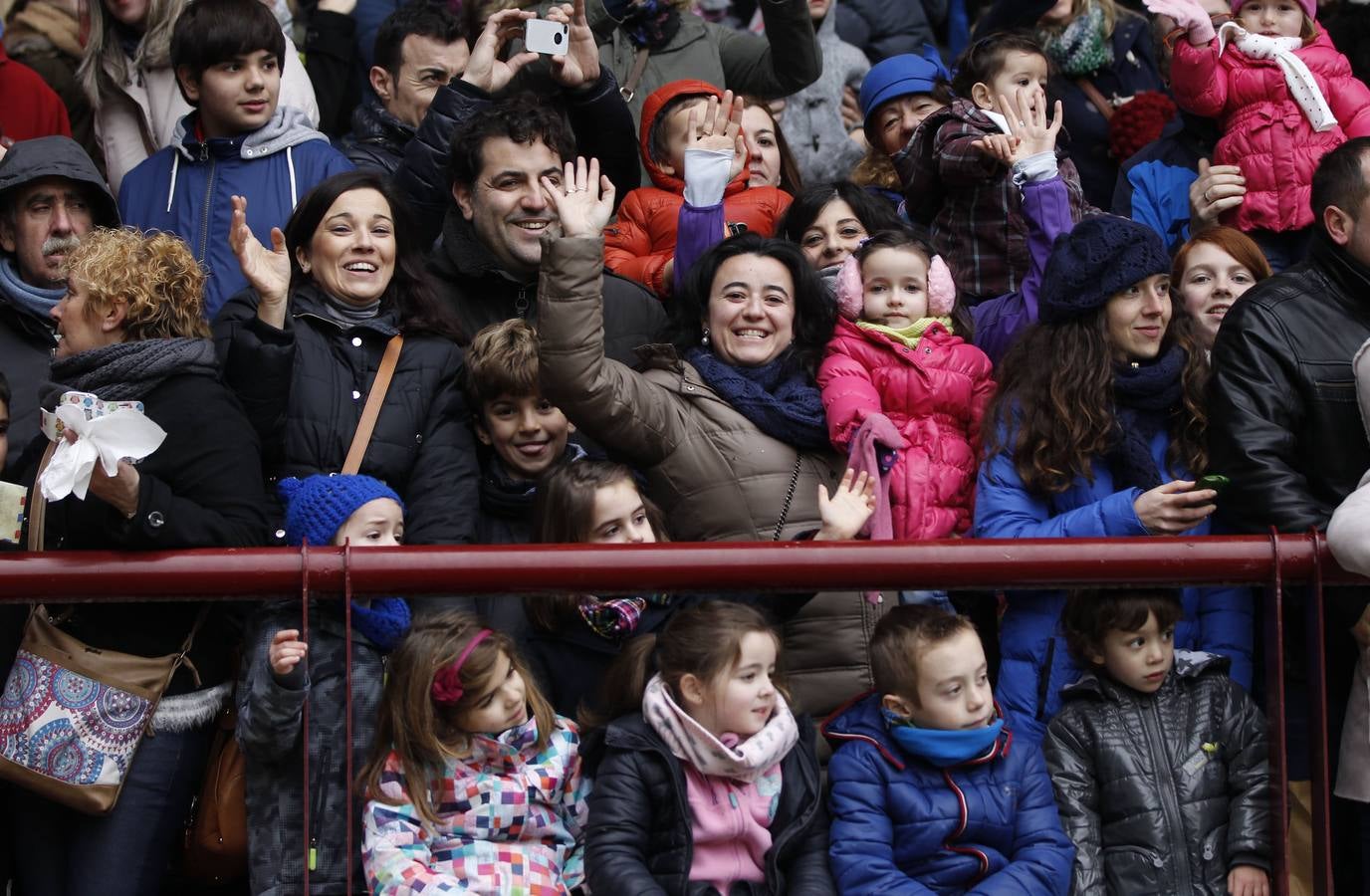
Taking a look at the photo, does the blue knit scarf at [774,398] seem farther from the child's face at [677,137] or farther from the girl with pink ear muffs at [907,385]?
→ the child's face at [677,137]

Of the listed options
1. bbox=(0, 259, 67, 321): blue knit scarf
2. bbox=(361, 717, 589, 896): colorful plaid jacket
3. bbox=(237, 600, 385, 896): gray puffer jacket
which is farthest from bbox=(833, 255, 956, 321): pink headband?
A: bbox=(0, 259, 67, 321): blue knit scarf

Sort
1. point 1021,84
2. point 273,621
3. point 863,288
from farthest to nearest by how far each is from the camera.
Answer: point 1021,84, point 863,288, point 273,621

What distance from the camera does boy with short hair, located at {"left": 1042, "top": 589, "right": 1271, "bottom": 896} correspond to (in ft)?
15.9

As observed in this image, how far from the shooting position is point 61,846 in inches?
190

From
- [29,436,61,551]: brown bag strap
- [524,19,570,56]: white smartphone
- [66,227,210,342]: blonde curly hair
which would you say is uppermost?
A: [524,19,570,56]: white smartphone

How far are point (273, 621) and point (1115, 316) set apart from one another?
2473 millimetres

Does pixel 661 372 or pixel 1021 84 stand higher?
pixel 1021 84

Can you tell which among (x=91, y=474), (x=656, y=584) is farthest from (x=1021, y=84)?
(x=91, y=474)

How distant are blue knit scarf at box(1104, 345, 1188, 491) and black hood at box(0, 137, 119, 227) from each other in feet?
9.97

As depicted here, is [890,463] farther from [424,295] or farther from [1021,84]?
[1021,84]

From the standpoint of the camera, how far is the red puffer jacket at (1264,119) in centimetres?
708

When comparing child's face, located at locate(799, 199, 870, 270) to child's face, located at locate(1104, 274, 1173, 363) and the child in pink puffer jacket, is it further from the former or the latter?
the child in pink puffer jacket

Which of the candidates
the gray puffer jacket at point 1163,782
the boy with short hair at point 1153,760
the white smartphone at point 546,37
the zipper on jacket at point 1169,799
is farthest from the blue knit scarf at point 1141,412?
the white smartphone at point 546,37

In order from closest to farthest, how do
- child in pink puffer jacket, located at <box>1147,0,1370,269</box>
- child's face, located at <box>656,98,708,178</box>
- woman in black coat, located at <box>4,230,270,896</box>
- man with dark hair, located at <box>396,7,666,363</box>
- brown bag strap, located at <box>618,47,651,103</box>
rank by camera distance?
woman in black coat, located at <box>4,230,270,896</box>, man with dark hair, located at <box>396,7,666,363</box>, child's face, located at <box>656,98,708,178</box>, child in pink puffer jacket, located at <box>1147,0,1370,269</box>, brown bag strap, located at <box>618,47,651,103</box>
